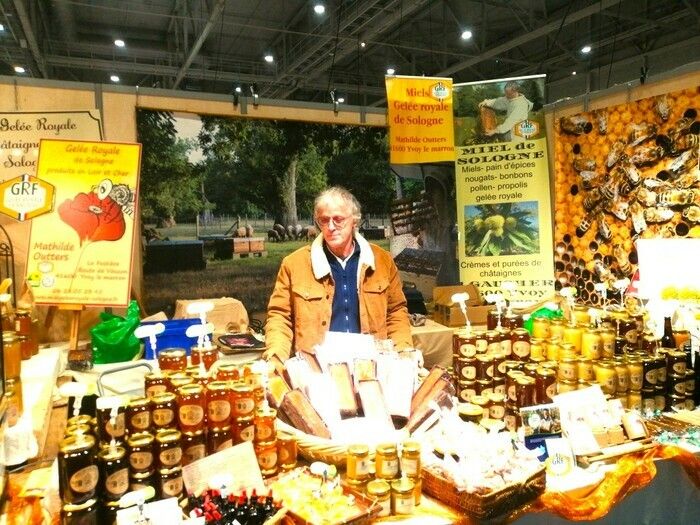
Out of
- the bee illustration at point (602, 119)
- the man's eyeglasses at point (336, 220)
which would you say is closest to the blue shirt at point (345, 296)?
the man's eyeglasses at point (336, 220)

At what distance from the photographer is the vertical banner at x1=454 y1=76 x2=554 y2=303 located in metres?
4.34

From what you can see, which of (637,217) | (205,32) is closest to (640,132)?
(637,217)

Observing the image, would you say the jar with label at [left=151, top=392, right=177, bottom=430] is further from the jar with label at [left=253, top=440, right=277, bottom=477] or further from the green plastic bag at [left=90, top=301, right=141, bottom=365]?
the green plastic bag at [left=90, top=301, right=141, bottom=365]

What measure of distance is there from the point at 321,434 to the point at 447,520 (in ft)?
1.67

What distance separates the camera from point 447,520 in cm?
139

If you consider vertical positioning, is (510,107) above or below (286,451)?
above

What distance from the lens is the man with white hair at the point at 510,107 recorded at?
4.29 meters

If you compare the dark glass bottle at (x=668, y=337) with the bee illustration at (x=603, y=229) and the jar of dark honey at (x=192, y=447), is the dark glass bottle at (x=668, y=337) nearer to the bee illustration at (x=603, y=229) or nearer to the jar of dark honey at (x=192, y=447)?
the bee illustration at (x=603, y=229)

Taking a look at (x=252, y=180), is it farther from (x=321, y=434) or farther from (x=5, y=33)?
(x=5, y=33)

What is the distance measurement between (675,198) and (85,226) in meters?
4.09

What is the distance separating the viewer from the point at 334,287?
118 inches

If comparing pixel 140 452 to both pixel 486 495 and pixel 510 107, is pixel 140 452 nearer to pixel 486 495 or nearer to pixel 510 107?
pixel 486 495

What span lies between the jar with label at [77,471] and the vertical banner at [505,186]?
3.69 meters

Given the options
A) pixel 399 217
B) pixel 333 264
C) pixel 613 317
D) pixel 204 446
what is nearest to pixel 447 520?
pixel 204 446
